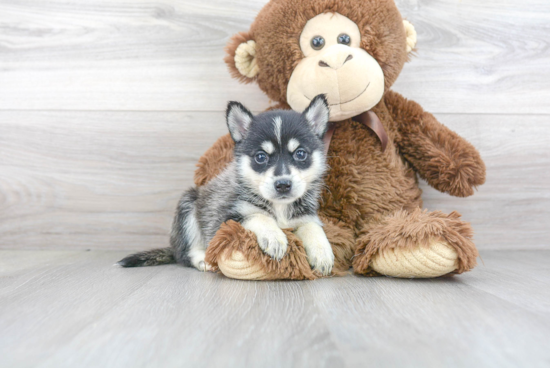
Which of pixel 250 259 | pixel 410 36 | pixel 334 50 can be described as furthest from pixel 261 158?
pixel 410 36

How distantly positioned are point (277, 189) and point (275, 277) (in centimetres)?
28

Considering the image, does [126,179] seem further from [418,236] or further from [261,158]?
[418,236]

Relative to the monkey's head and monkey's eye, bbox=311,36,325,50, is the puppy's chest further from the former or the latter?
monkey's eye, bbox=311,36,325,50

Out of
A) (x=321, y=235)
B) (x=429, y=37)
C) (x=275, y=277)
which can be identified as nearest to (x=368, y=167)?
(x=321, y=235)

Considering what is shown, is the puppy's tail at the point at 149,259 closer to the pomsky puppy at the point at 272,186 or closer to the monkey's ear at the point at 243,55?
the pomsky puppy at the point at 272,186

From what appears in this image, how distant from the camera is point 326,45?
157cm

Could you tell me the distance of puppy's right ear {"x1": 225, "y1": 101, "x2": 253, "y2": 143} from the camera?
149cm

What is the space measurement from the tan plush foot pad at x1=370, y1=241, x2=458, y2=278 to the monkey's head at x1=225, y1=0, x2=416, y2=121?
0.58 meters

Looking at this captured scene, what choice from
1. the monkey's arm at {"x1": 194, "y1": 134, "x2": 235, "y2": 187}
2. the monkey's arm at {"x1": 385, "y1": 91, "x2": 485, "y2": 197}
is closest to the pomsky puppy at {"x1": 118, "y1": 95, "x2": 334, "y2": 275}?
the monkey's arm at {"x1": 194, "y1": 134, "x2": 235, "y2": 187}

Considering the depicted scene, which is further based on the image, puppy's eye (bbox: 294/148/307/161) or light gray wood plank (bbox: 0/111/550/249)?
light gray wood plank (bbox: 0/111/550/249)

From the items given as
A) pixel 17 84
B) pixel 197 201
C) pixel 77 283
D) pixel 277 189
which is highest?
pixel 17 84

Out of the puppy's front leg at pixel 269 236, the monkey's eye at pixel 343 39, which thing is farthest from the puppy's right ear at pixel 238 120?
the monkey's eye at pixel 343 39

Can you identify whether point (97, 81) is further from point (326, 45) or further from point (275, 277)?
point (275, 277)

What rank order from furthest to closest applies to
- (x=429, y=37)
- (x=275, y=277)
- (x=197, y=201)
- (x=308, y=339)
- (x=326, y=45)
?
1. (x=429, y=37)
2. (x=197, y=201)
3. (x=326, y=45)
4. (x=275, y=277)
5. (x=308, y=339)
